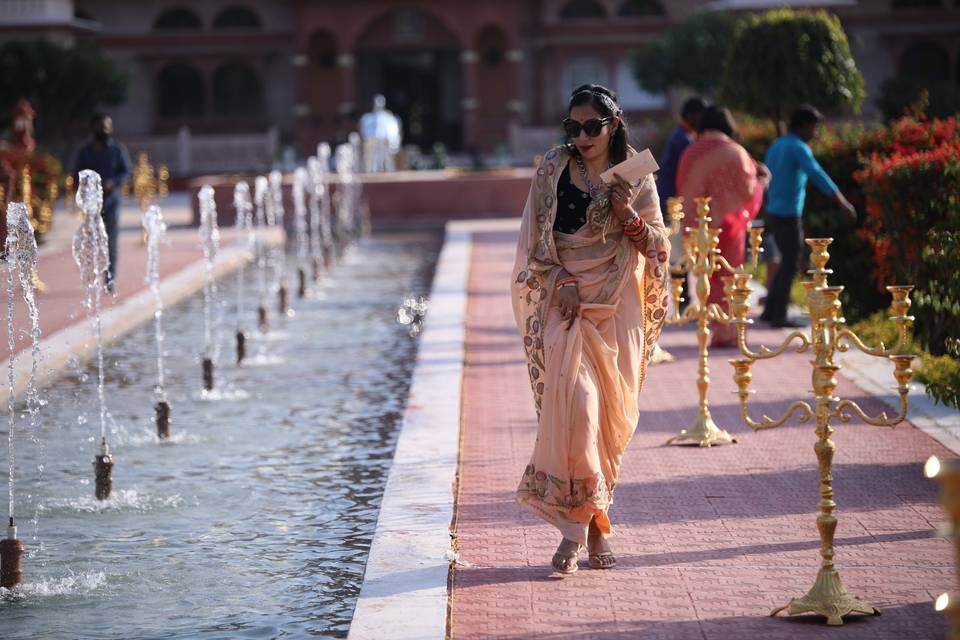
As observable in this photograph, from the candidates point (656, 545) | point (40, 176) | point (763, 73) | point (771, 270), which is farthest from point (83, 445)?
point (40, 176)

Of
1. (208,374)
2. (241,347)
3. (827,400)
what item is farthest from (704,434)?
(241,347)

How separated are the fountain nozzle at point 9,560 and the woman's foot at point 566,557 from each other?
2.08 meters

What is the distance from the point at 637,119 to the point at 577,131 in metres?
37.5

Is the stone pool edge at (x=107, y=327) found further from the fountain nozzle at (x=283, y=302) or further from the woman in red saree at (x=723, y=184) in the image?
the woman in red saree at (x=723, y=184)

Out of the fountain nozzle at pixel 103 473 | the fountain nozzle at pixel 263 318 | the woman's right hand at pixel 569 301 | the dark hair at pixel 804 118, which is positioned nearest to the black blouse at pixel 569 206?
the woman's right hand at pixel 569 301

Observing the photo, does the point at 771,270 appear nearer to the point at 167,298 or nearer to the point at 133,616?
the point at 167,298

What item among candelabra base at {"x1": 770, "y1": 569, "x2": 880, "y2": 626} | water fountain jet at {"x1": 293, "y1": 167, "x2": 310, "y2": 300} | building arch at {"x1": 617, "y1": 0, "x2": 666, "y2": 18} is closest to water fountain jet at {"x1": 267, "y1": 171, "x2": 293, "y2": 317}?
water fountain jet at {"x1": 293, "y1": 167, "x2": 310, "y2": 300}

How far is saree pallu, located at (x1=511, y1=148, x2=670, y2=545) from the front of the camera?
5652 millimetres

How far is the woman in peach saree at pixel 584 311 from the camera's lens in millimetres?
5656

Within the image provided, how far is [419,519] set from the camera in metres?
6.55

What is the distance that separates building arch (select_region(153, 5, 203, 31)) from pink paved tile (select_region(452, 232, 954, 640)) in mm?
35358

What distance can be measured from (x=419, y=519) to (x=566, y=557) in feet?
3.21

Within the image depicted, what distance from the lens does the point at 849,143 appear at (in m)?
13.9

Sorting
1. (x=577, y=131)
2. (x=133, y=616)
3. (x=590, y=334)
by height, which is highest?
(x=577, y=131)
